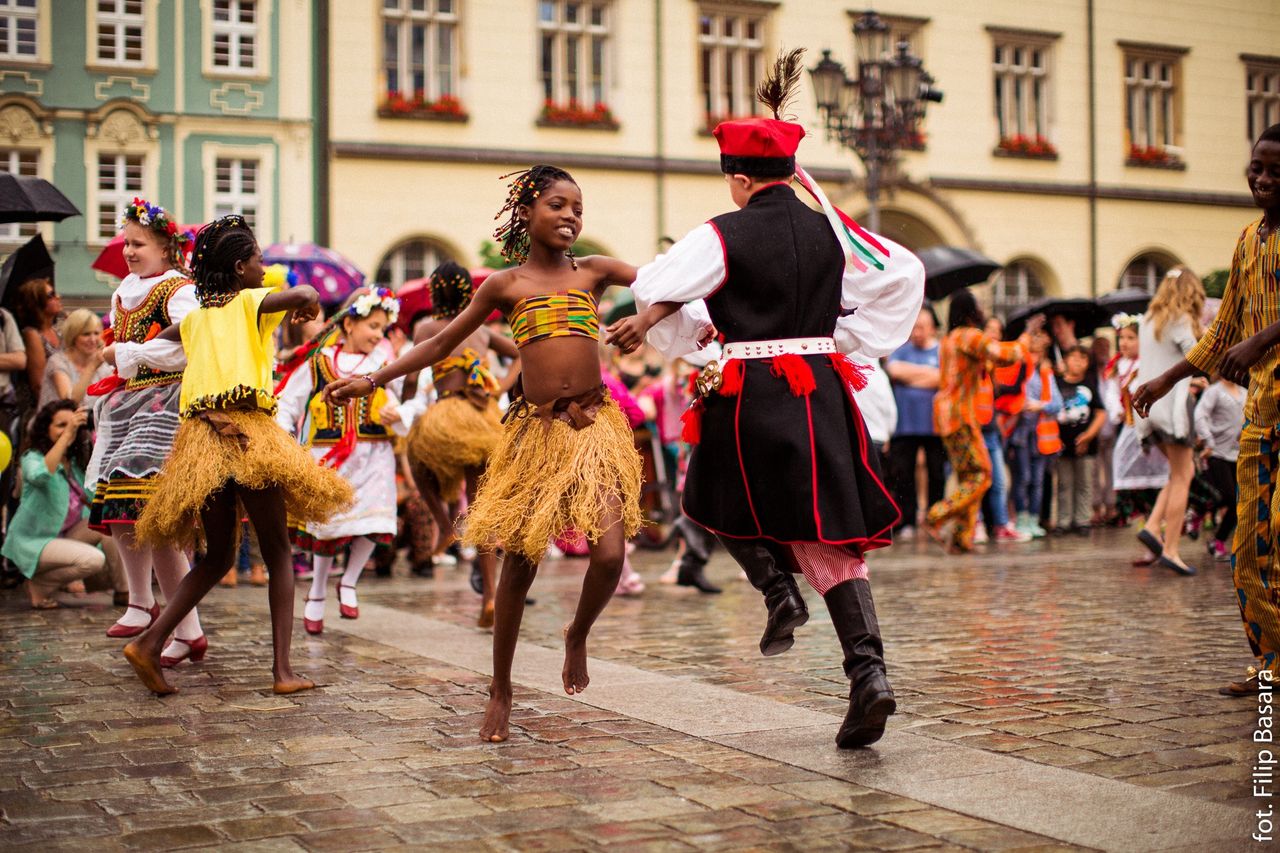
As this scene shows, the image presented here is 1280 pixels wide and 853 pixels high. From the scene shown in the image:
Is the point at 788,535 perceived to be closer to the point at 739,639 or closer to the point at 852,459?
the point at 852,459

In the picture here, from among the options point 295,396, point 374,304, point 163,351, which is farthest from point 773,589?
point 295,396

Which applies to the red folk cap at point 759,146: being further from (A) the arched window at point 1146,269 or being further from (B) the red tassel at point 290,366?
(A) the arched window at point 1146,269

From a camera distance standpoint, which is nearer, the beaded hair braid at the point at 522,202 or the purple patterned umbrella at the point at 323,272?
the beaded hair braid at the point at 522,202

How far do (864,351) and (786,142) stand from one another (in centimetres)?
81

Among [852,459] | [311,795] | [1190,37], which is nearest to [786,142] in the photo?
[852,459]

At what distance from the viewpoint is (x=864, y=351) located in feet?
18.3

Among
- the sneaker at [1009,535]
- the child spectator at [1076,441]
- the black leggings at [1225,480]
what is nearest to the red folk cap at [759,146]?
the black leggings at [1225,480]

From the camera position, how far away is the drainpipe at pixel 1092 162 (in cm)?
3328

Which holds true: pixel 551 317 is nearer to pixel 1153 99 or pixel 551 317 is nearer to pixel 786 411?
pixel 786 411

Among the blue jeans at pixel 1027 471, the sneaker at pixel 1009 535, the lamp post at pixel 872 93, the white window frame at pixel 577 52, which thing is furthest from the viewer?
the white window frame at pixel 577 52

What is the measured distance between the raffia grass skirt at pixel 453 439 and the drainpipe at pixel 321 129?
716 inches

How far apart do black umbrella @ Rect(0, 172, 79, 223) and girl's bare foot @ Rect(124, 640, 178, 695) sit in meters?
6.34

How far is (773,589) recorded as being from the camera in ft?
17.6

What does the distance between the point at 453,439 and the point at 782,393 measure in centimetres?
438
